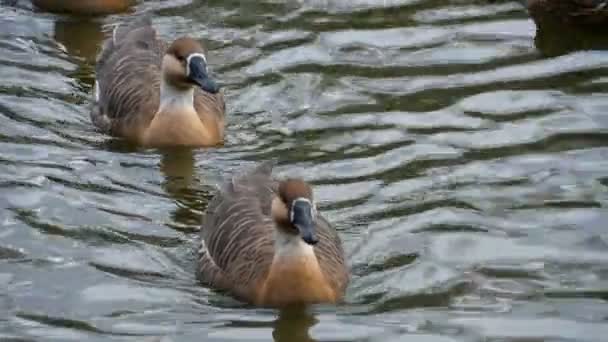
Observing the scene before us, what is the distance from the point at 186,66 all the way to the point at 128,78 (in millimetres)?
1124

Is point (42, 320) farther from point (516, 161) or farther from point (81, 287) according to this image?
point (516, 161)

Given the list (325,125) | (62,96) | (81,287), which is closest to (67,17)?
(62,96)

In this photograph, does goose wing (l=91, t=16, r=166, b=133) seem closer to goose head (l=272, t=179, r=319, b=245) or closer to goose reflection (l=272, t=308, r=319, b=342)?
goose head (l=272, t=179, r=319, b=245)

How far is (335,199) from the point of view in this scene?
12.2 meters

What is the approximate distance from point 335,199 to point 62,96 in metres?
3.42

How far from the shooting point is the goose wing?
14.1 metres

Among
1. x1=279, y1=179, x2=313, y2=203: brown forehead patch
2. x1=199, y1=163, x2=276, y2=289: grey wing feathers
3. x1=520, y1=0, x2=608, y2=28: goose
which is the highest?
x1=520, y1=0, x2=608, y2=28: goose

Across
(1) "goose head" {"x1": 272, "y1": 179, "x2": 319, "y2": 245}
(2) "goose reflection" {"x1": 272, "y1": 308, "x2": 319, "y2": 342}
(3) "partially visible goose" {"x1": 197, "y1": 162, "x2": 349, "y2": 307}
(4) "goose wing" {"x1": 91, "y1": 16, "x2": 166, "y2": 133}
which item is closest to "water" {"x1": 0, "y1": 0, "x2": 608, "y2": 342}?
(2) "goose reflection" {"x1": 272, "y1": 308, "x2": 319, "y2": 342}

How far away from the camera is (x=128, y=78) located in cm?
1462

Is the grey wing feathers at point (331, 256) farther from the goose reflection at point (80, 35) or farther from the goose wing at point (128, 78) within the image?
the goose reflection at point (80, 35)

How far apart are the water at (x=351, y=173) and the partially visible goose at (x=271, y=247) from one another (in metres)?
0.12

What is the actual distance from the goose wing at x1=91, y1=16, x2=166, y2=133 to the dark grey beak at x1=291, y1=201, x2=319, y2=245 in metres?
4.05

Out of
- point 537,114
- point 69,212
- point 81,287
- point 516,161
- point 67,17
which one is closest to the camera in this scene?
point 81,287

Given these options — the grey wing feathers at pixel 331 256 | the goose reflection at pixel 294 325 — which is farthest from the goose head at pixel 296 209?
the goose reflection at pixel 294 325
